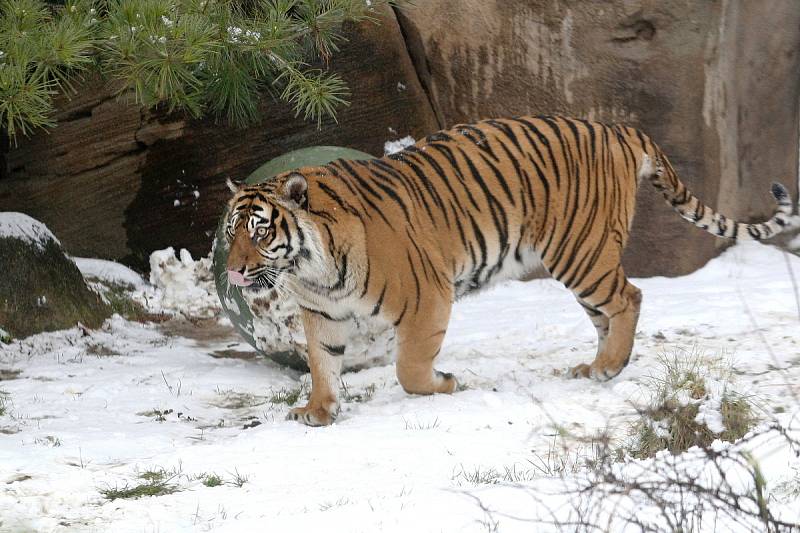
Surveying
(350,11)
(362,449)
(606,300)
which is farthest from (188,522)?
(350,11)

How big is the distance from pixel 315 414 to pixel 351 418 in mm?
185

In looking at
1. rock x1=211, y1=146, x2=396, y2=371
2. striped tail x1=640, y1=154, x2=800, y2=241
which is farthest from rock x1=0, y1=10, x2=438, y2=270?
striped tail x1=640, y1=154, x2=800, y2=241

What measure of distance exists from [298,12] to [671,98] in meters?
2.95

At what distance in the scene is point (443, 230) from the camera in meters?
5.29

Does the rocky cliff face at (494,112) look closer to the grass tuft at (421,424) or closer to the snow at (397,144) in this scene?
the snow at (397,144)

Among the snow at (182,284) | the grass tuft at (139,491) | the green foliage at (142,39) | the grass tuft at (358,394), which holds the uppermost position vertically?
the green foliage at (142,39)

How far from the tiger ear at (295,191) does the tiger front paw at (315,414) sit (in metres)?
0.99

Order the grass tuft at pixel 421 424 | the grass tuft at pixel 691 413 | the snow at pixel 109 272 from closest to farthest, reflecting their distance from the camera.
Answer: the grass tuft at pixel 691 413
the grass tuft at pixel 421 424
the snow at pixel 109 272

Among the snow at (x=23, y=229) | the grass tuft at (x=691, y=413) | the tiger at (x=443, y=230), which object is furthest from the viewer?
the snow at (x=23, y=229)

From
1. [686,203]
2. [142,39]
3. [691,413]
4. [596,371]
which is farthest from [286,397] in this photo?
[686,203]

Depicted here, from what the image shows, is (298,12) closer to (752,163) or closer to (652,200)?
(652,200)

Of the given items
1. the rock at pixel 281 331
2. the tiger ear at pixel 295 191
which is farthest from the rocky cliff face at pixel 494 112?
the tiger ear at pixel 295 191

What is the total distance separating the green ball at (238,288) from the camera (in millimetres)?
5988

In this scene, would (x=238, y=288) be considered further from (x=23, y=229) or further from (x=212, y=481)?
(x=212, y=481)
